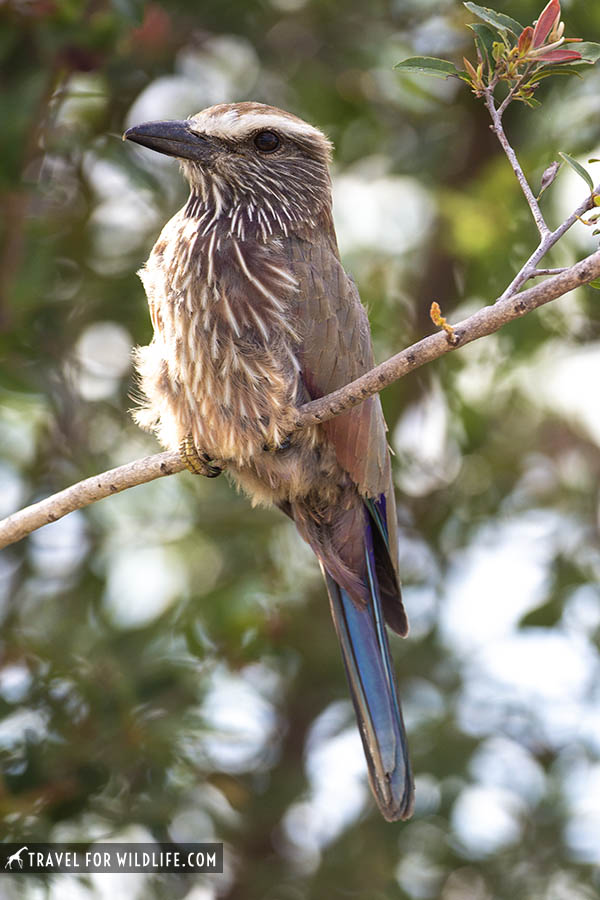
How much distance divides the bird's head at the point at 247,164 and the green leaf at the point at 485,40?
35.9 inches

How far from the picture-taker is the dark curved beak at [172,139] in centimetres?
324

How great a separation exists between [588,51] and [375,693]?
6.14 feet

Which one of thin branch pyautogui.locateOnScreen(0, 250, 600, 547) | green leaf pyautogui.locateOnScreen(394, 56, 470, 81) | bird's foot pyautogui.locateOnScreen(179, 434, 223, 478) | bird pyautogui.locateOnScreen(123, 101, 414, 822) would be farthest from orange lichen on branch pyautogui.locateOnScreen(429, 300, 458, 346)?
bird's foot pyautogui.locateOnScreen(179, 434, 223, 478)

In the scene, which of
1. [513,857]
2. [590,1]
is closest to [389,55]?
[590,1]

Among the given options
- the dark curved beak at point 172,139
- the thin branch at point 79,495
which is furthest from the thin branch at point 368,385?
the dark curved beak at point 172,139

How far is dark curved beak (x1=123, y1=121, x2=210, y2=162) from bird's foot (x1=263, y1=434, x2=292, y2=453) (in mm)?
870

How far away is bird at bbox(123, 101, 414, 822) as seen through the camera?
3123 mm

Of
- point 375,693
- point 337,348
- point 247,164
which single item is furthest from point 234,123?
point 375,693

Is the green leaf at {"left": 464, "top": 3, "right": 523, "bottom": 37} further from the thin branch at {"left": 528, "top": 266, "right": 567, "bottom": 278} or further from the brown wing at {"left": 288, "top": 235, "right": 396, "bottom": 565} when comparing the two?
the brown wing at {"left": 288, "top": 235, "right": 396, "bottom": 565}

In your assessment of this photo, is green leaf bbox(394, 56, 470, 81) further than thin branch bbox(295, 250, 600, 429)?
Yes

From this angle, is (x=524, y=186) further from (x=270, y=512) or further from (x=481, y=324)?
(x=270, y=512)

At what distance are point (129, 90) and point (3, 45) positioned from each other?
55 cm

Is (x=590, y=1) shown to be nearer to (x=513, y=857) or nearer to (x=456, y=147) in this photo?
(x=456, y=147)

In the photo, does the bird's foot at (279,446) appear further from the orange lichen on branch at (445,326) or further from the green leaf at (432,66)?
the green leaf at (432,66)
